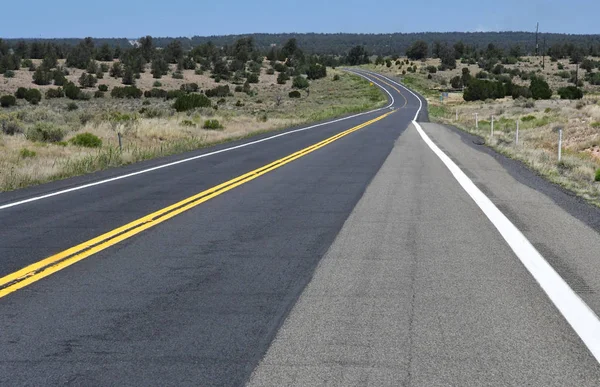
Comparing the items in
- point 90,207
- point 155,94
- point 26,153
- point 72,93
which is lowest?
point 155,94

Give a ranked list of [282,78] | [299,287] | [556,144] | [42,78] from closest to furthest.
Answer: [299,287], [556,144], [42,78], [282,78]

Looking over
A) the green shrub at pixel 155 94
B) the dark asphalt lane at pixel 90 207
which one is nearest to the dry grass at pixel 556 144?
the dark asphalt lane at pixel 90 207

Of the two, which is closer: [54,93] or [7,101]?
[7,101]

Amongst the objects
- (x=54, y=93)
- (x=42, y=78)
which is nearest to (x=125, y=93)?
(x=54, y=93)

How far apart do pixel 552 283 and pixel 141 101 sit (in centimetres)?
7036

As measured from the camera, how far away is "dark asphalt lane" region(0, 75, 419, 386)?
4.80 m

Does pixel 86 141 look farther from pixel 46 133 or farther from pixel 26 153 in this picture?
pixel 26 153

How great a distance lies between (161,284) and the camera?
22.0ft

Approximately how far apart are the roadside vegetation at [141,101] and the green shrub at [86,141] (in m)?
0.03

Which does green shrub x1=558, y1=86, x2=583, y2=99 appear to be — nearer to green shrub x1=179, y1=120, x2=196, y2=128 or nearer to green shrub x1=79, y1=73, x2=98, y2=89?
green shrub x1=79, y1=73, x2=98, y2=89

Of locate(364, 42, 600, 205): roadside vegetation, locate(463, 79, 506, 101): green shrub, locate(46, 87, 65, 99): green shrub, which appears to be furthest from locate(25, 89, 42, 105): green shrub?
locate(463, 79, 506, 101): green shrub

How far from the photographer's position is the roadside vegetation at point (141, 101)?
2211 centimetres

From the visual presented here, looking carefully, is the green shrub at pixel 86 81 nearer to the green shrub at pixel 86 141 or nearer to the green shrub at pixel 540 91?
the green shrub at pixel 540 91

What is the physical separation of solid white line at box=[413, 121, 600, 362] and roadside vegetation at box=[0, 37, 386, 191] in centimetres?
942
